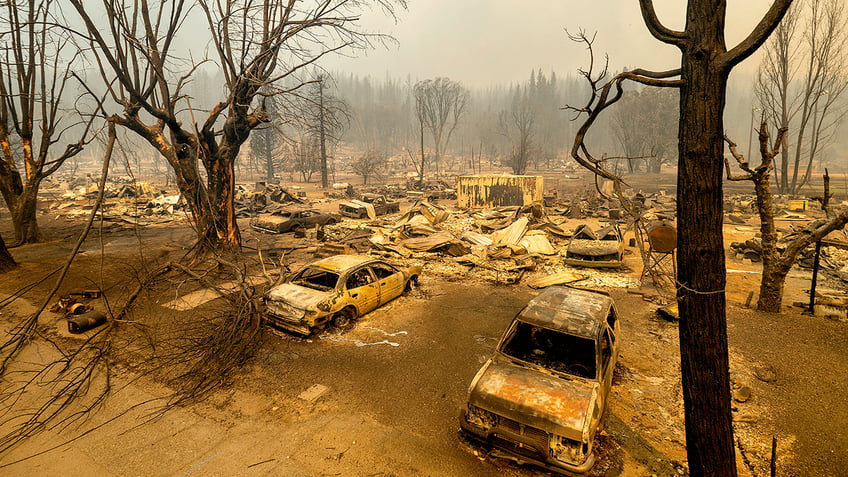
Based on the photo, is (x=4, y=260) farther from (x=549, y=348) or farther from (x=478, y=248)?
(x=478, y=248)

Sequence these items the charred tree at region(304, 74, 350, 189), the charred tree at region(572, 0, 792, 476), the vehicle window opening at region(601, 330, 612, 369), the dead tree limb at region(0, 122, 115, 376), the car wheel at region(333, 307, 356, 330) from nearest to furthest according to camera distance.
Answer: the charred tree at region(572, 0, 792, 476) → the dead tree limb at region(0, 122, 115, 376) → the vehicle window opening at region(601, 330, 612, 369) → the car wheel at region(333, 307, 356, 330) → the charred tree at region(304, 74, 350, 189)

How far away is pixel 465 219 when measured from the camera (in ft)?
69.5

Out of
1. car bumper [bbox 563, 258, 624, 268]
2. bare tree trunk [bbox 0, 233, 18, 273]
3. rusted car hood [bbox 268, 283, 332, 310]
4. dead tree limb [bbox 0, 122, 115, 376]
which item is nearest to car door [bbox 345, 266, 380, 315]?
rusted car hood [bbox 268, 283, 332, 310]

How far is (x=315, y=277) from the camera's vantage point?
841 centimetres

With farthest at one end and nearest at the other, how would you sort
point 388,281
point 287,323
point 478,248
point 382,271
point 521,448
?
point 478,248 → point 382,271 → point 388,281 → point 287,323 → point 521,448

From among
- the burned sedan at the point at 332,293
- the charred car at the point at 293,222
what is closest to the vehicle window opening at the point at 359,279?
the burned sedan at the point at 332,293

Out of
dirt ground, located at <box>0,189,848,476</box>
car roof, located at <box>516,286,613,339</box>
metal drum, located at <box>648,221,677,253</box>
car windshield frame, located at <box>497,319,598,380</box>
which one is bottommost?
dirt ground, located at <box>0,189,848,476</box>

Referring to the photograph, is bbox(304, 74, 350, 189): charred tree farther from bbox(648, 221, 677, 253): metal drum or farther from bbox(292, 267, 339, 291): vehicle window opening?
bbox(648, 221, 677, 253): metal drum

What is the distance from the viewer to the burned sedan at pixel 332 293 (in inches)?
276

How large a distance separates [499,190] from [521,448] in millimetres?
22813

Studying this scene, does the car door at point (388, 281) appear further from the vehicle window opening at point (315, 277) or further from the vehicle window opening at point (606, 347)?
the vehicle window opening at point (606, 347)

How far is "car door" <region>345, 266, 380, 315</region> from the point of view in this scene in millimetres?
7820

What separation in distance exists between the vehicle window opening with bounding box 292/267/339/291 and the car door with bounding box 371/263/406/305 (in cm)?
98

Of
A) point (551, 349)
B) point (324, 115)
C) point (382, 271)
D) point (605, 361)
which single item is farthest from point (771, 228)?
point (324, 115)
